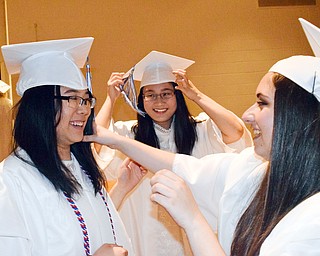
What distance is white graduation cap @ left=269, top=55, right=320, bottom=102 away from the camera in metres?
1.19

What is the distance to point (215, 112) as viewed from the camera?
2.80m

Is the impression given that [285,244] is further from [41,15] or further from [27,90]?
[41,15]

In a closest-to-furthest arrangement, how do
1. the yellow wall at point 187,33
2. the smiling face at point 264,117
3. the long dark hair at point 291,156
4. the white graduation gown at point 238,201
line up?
1. the white graduation gown at point 238,201
2. the long dark hair at point 291,156
3. the smiling face at point 264,117
4. the yellow wall at point 187,33

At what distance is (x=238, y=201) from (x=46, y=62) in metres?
0.77

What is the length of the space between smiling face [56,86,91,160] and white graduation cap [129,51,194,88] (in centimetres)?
117

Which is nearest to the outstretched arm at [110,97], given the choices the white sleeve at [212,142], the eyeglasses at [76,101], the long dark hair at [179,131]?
the long dark hair at [179,131]

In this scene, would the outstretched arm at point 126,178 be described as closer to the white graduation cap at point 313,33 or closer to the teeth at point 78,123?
the teeth at point 78,123

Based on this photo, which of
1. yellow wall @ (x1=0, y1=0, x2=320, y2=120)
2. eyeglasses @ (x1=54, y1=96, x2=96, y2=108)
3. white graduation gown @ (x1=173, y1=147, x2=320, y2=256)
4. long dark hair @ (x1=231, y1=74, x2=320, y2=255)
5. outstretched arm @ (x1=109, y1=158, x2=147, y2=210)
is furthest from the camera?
yellow wall @ (x1=0, y1=0, x2=320, y2=120)

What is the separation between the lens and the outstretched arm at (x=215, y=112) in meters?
2.80

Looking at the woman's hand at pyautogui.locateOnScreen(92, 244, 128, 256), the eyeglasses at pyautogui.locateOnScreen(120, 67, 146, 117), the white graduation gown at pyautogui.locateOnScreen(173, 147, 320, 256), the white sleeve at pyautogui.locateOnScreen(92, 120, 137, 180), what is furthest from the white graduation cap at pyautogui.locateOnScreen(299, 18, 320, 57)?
the white sleeve at pyautogui.locateOnScreen(92, 120, 137, 180)

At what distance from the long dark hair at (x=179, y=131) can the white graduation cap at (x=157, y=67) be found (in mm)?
82

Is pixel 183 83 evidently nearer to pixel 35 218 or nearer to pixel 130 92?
pixel 130 92

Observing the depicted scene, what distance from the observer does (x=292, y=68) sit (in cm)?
126

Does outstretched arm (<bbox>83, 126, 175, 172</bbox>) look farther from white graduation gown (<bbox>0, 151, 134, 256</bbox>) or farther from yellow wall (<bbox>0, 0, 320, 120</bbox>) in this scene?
yellow wall (<bbox>0, 0, 320, 120</bbox>)
